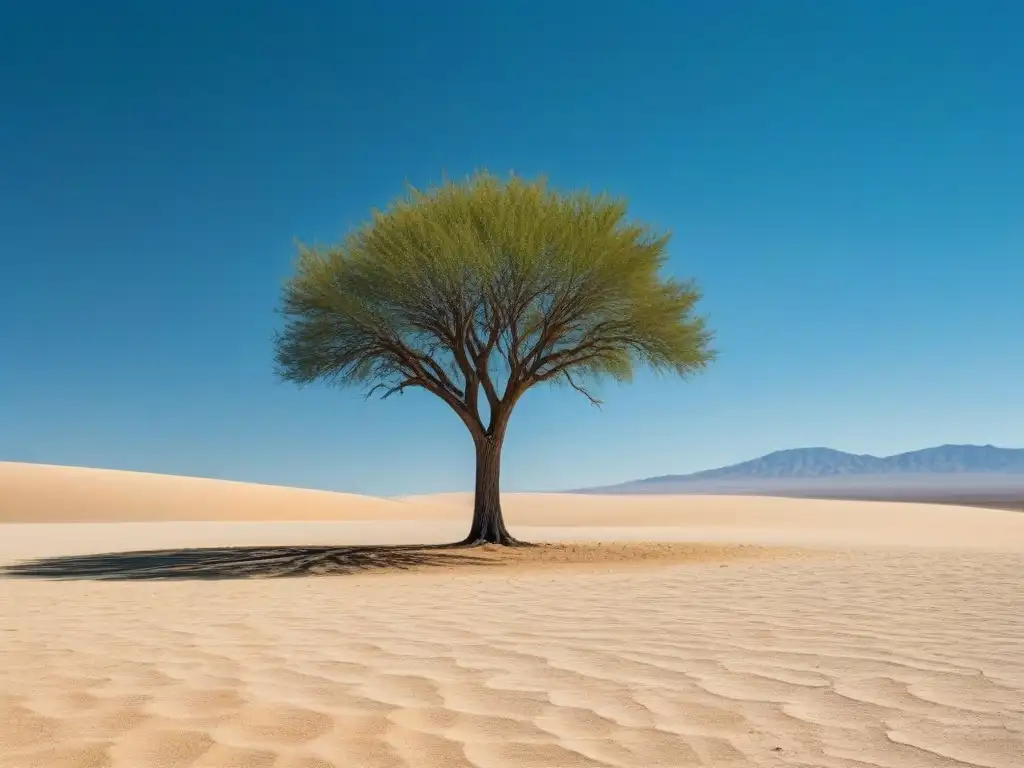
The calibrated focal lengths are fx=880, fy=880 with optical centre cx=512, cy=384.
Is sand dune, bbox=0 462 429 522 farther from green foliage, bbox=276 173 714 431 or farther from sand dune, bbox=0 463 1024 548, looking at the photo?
green foliage, bbox=276 173 714 431

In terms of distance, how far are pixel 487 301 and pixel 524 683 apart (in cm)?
1571

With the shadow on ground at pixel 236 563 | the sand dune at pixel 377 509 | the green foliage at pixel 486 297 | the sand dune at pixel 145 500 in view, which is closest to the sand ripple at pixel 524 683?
the shadow on ground at pixel 236 563

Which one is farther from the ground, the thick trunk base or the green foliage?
the green foliage

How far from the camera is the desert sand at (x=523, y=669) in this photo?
392 cm

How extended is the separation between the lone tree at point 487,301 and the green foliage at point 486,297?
0.03 m

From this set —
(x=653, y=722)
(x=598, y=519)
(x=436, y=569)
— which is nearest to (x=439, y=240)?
(x=436, y=569)

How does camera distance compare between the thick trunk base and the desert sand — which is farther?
the thick trunk base

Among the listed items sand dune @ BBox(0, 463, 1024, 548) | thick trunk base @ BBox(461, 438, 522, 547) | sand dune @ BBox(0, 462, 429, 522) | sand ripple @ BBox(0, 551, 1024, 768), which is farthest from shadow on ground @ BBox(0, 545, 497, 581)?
sand dune @ BBox(0, 462, 429, 522)

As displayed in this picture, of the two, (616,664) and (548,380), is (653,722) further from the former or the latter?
(548,380)

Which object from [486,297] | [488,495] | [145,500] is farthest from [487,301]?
[145,500]

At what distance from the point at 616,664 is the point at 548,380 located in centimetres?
1693

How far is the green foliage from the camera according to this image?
64.3ft

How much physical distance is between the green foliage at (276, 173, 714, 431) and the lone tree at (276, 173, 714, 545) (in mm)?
32

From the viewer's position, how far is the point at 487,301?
2044 centimetres
